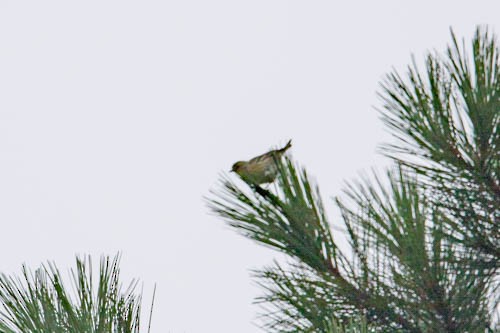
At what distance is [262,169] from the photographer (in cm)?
182

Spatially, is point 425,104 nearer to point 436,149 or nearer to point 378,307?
point 436,149

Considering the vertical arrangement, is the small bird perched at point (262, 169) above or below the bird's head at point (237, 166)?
below

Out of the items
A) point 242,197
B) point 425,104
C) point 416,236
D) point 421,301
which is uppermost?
point 425,104

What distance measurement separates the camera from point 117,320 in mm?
1642

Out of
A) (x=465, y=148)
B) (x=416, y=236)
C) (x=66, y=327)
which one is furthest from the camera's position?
(x=465, y=148)

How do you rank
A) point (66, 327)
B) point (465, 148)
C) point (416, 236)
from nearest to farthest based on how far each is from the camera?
1. point (66, 327)
2. point (416, 236)
3. point (465, 148)

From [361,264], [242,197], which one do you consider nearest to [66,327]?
[242,197]

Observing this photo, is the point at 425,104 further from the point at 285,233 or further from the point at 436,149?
the point at 285,233

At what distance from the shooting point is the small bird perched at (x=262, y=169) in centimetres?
181

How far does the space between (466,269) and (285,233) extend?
360 millimetres

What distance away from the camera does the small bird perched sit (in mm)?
1812

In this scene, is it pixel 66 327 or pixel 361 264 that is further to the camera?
pixel 361 264

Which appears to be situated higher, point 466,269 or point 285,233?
point 285,233

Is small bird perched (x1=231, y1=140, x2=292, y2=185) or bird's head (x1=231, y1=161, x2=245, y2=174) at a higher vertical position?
bird's head (x1=231, y1=161, x2=245, y2=174)
